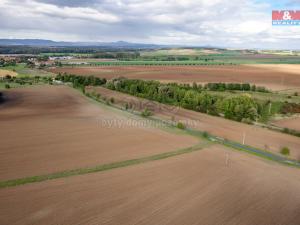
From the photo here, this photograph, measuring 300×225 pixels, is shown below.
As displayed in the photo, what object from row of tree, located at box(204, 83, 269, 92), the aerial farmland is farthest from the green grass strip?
row of tree, located at box(204, 83, 269, 92)

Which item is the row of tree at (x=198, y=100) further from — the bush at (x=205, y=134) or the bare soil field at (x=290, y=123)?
the bush at (x=205, y=134)

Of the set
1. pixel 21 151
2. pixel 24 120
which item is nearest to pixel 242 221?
pixel 21 151

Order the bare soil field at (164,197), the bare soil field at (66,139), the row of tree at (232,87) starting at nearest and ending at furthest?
the bare soil field at (164,197) < the bare soil field at (66,139) < the row of tree at (232,87)

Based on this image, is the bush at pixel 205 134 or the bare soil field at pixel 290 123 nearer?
the bush at pixel 205 134

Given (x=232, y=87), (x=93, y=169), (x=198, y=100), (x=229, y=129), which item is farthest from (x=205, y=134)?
(x=232, y=87)

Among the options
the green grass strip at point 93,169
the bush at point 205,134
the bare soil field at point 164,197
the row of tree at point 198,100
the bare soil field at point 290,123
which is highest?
the row of tree at point 198,100

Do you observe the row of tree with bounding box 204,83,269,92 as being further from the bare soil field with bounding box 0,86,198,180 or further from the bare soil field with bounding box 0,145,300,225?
the bare soil field with bounding box 0,145,300,225

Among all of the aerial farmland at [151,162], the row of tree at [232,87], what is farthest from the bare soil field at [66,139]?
the row of tree at [232,87]

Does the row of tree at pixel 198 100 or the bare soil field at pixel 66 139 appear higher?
the row of tree at pixel 198 100
